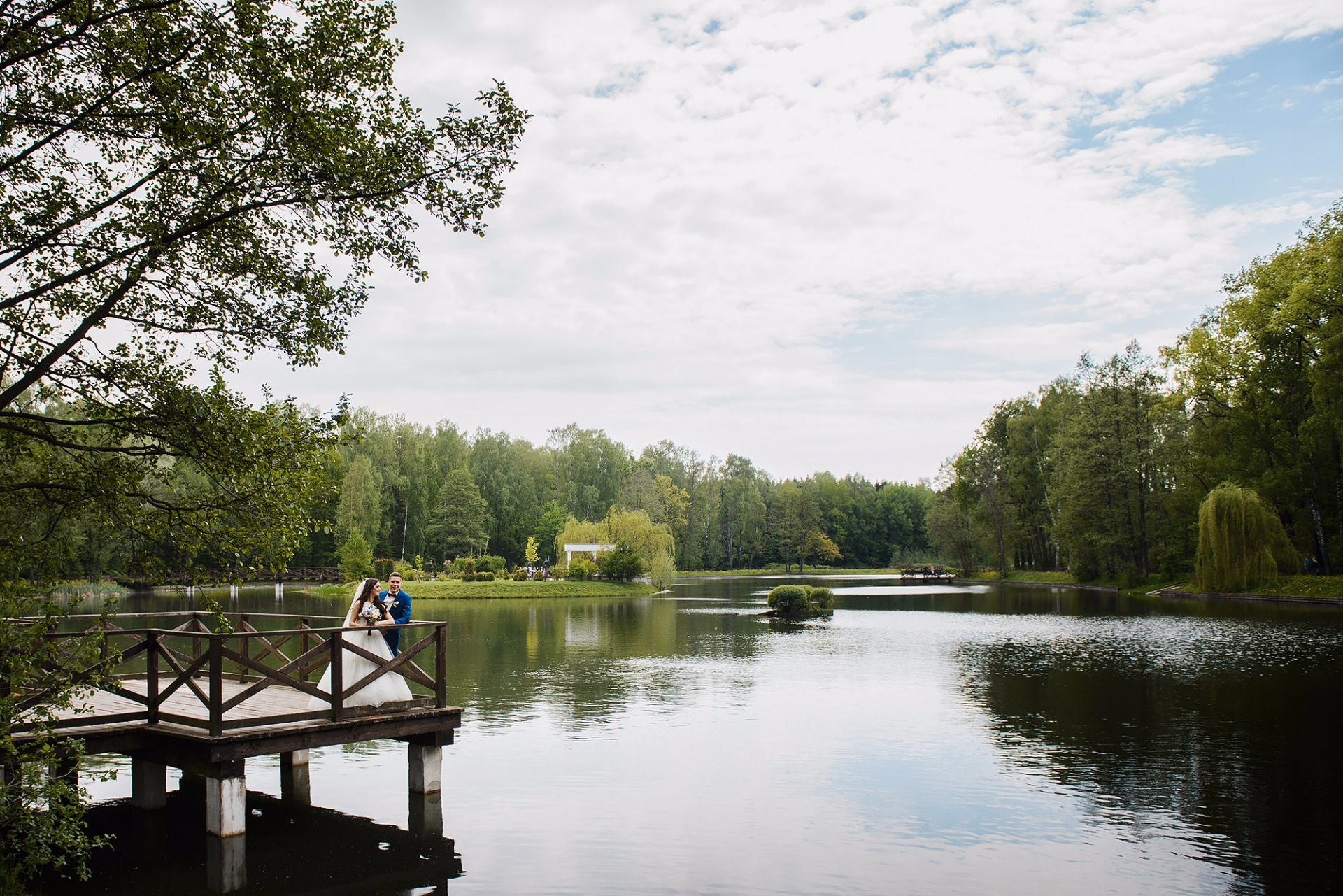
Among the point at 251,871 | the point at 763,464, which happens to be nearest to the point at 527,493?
the point at 763,464

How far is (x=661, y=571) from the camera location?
67.1m

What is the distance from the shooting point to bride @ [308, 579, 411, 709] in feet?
34.8

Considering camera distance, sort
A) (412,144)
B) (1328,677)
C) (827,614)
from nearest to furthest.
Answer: (412,144), (1328,677), (827,614)

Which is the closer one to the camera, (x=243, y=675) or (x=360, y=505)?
(x=243, y=675)

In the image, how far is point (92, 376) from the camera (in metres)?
8.09

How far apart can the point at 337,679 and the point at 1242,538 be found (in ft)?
156

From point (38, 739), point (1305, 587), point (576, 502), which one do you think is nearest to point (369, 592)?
point (38, 739)

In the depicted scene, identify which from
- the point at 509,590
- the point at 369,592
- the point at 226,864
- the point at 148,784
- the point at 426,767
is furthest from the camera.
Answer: the point at 509,590

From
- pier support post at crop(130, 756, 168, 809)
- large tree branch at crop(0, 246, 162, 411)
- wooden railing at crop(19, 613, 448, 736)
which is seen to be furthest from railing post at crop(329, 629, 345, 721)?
large tree branch at crop(0, 246, 162, 411)

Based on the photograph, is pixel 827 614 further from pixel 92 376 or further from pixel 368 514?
pixel 368 514

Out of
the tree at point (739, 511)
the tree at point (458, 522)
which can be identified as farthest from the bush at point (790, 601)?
the tree at point (739, 511)

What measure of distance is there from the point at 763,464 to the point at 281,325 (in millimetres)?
123521

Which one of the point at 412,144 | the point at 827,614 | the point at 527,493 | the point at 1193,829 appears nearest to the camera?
the point at 412,144

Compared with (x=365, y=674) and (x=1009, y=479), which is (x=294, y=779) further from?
(x=1009, y=479)
